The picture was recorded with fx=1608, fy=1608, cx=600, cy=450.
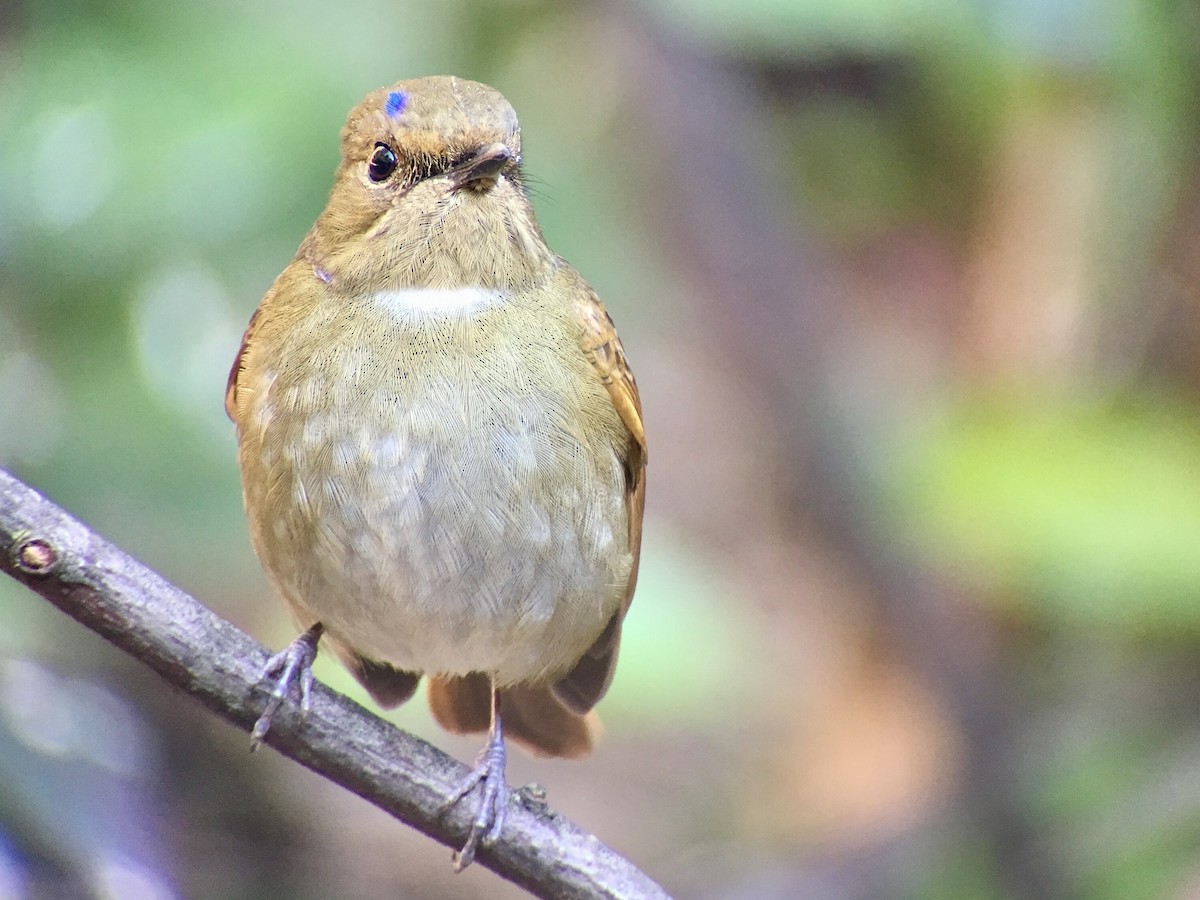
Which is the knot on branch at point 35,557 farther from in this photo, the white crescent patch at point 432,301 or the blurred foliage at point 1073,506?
the blurred foliage at point 1073,506

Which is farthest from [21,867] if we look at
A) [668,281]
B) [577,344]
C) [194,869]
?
[668,281]

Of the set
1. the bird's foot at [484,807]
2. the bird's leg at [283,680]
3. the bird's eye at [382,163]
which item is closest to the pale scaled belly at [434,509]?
the bird's leg at [283,680]

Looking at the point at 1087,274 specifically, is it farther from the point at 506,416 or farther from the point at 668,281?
the point at 506,416

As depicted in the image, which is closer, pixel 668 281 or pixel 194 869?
pixel 194 869

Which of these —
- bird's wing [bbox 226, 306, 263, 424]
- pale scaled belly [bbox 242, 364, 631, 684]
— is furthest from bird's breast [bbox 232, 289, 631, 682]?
bird's wing [bbox 226, 306, 263, 424]

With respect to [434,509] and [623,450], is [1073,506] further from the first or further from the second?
[434,509]

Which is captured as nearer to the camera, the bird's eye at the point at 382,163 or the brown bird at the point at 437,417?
the brown bird at the point at 437,417
